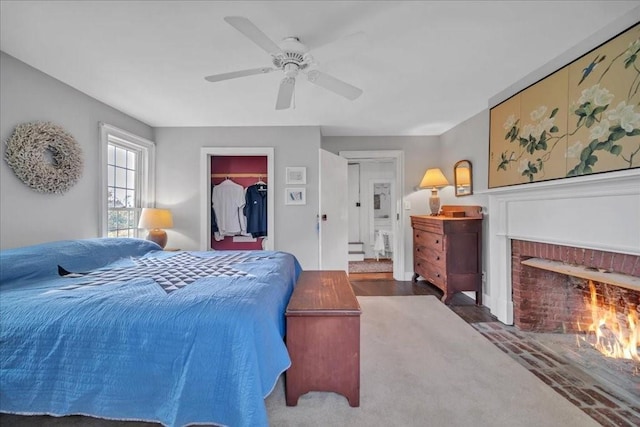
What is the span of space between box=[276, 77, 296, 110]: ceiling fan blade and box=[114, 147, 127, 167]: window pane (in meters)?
2.33

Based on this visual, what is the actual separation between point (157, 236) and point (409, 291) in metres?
3.40

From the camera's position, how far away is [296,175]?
375 centimetres

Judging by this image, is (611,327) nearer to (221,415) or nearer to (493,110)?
(493,110)

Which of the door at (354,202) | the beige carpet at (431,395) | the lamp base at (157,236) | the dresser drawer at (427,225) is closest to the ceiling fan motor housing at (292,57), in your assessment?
the beige carpet at (431,395)

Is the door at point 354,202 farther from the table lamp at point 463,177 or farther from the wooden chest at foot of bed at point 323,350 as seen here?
the wooden chest at foot of bed at point 323,350

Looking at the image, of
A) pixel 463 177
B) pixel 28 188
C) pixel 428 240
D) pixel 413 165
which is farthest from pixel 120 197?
pixel 463 177

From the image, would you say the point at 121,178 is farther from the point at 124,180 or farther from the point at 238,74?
the point at 238,74

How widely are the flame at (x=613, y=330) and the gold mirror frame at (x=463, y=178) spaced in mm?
1606

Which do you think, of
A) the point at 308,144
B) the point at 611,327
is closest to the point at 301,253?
the point at 308,144

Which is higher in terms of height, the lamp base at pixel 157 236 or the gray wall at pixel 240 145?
the gray wall at pixel 240 145

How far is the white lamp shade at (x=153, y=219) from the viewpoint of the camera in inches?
126

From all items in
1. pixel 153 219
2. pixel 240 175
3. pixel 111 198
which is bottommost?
pixel 153 219

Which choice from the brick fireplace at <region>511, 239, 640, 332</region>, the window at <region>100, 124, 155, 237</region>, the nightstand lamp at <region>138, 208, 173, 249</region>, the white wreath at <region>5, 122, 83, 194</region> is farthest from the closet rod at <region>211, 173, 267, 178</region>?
the brick fireplace at <region>511, 239, 640, 332</region>

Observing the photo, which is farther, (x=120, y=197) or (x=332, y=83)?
(x=120, y=197)
